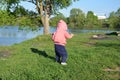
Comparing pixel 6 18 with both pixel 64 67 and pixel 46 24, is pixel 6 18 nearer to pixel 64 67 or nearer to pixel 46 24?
pixel 46 24

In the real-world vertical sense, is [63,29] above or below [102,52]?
above

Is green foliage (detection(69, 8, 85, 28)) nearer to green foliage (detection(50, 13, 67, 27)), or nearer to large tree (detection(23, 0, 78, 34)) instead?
green foliage (detection(50, 13, 67, 27))

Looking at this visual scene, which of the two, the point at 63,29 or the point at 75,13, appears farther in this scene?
the point at 75,13

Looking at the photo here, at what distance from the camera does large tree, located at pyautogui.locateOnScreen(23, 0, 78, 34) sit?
98.0 ft

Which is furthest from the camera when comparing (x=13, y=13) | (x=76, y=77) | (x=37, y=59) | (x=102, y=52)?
(x=13, y=13)

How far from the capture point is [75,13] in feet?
358

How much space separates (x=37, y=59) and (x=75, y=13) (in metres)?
97.6

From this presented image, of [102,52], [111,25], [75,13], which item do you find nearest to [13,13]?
[102,52]

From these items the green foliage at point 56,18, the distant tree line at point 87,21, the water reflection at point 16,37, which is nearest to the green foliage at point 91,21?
the distant tree line at point 87,21

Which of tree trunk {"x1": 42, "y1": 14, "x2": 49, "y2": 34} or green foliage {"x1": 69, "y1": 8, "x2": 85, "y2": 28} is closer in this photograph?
tree trunk {"x1": 42, "y1": 14, "x2": 49, "y2": 34}

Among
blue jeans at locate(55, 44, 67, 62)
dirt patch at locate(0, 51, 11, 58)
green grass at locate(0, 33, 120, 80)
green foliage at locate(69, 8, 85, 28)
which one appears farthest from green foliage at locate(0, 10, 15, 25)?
green foliage at locate(69, 8, 85, 28)

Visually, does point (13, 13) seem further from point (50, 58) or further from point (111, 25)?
point (111, 25)

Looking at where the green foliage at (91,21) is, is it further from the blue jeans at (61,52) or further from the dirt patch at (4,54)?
the blue jeans at (61,52)

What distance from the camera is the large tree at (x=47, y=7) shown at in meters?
29.9
